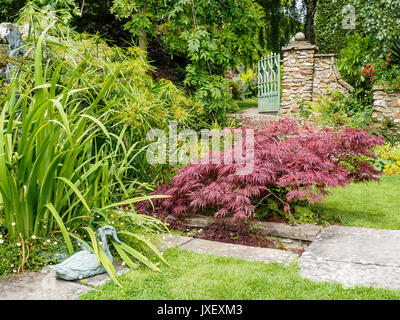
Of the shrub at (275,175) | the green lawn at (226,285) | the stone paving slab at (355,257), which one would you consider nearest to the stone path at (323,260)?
the stone paving slab at (355,257)

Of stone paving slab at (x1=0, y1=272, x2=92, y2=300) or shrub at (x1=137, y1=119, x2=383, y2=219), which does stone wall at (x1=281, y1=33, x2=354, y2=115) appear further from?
stone paving slab at (x1=0, y1=272, x2=92, y2=300)

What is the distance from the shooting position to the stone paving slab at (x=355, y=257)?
2.49 meters

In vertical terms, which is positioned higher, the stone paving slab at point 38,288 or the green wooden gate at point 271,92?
the green wooden gate at point 271,92

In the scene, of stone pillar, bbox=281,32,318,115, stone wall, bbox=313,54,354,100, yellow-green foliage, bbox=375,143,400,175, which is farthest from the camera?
stone pillar, bbox=281,32,318,115

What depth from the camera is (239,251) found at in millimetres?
3096

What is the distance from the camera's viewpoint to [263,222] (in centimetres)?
357

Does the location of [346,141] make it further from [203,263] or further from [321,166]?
[203,263]

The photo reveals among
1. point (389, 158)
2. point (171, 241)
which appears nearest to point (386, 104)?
point (389, 158)

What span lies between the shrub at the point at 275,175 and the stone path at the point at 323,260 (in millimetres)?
323

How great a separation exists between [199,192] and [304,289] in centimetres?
144

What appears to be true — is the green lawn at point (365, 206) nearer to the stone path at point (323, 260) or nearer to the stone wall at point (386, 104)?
the stone path at point (323, 260)

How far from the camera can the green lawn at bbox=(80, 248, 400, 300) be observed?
2244 millimetres

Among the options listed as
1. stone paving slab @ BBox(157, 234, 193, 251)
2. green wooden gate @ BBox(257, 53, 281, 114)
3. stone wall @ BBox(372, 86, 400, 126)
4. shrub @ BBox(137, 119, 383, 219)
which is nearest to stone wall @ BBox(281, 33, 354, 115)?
green wooden gate @ BBox(257, 53, 281, 114)
